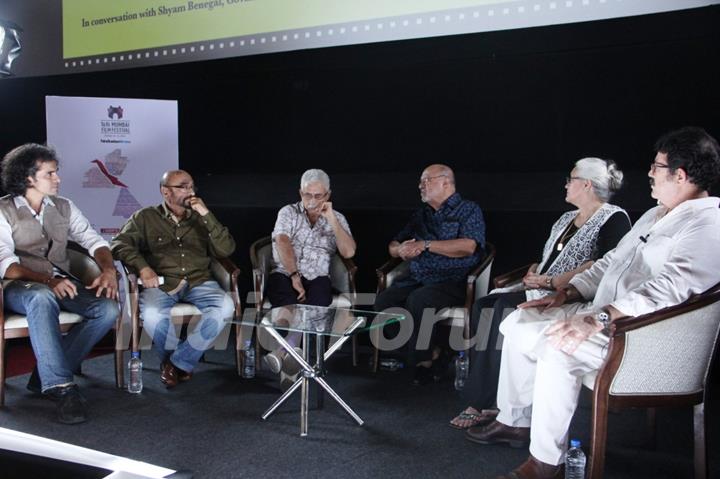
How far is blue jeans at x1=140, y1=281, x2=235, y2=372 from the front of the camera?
3717 mm

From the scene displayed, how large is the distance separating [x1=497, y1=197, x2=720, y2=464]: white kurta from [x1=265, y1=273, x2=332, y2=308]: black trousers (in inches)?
60.5

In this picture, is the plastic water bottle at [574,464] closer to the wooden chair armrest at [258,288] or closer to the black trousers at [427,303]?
the black trousers at [427,303]

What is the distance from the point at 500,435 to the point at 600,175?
1.25 metres

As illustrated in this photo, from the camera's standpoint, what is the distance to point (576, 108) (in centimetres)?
408

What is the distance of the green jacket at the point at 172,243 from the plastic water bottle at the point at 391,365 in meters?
1.08

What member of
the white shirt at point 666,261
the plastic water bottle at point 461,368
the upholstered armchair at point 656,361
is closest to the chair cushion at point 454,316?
the plastic water bottle at point 461,368

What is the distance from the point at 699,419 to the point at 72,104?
13.4 ft

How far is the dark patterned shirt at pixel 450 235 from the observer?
392cm

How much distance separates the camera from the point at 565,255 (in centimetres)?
326

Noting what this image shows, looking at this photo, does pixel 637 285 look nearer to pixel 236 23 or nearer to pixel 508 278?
pixel 508 278

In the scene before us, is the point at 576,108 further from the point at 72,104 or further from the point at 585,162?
the point at 72,104

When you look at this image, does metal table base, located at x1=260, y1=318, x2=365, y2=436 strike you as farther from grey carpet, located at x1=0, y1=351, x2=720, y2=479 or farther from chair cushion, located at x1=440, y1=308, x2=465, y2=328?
chair cushion, located at x1=440, y1=308, x2=465, y2=328

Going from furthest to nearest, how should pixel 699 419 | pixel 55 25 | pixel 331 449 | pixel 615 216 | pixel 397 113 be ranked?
pixel 55 25 → pixel 397 113 → pixel 615 216 → pixel 331 449 → pixel 699 419

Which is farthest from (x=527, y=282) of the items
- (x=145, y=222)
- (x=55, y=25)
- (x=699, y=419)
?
(x=55, y=25)
